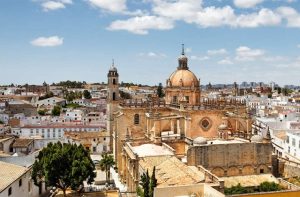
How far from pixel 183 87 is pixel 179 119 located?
4479 mm

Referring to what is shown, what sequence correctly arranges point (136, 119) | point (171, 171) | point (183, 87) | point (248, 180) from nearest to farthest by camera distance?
point (171, 171), point (248, 180), point (183, 87), point (136, 119)

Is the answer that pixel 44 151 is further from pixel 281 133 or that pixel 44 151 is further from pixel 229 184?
pixel 281 133

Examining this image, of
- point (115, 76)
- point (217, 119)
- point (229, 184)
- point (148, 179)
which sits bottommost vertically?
point (229, 184)

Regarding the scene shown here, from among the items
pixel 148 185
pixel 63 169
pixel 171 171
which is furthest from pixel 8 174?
pixel 171 171

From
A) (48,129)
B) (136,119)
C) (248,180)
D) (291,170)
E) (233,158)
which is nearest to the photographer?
(248,180)

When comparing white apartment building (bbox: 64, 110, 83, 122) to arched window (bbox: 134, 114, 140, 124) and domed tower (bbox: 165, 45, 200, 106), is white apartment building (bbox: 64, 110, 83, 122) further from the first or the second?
domed tower (bbox: 165, 45, 200, 106)

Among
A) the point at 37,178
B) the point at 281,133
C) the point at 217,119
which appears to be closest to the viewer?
the point at 37,178

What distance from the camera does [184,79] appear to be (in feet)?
134

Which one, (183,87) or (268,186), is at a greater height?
(183,87)

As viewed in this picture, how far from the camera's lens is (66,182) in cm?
2856

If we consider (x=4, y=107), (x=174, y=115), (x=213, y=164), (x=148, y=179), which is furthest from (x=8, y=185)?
(x=4, y=107)

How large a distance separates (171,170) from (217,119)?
12.0 meters

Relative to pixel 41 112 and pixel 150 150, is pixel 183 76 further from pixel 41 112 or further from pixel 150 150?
pixel 41 112

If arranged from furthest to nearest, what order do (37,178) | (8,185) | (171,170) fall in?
(37,178), (171,170), (8,185)
